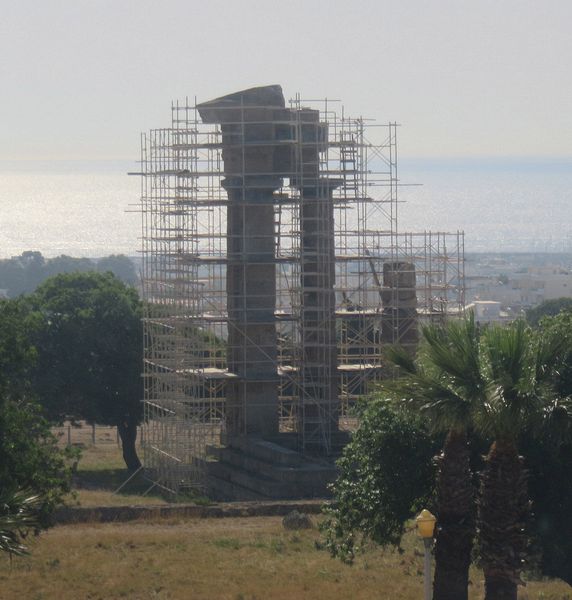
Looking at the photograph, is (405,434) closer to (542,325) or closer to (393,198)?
(542,325)

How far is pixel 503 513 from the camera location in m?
24.2

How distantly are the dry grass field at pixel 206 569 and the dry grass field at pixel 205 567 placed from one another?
2 centimetres

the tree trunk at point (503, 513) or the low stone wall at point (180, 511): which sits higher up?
the tree trunk at point (503, 513)

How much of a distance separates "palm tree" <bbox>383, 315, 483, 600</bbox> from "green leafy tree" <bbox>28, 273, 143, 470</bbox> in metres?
33.4

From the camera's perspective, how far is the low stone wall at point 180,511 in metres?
41.3

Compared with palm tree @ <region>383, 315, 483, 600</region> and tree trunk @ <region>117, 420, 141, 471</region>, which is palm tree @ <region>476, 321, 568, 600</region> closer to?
palm tree @ <region>383, 315, 483, 600</region>

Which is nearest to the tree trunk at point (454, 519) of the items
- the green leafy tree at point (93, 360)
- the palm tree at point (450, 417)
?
the palm tree at point (450, 417)

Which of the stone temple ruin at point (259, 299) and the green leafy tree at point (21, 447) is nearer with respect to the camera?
the green leafy tree at point (21, 447)

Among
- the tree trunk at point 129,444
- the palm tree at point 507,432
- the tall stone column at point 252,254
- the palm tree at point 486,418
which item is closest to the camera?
the palm tree at point 507,432

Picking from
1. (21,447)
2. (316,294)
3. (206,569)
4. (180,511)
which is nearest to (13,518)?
(21,447)

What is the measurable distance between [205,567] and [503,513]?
11.7 meters

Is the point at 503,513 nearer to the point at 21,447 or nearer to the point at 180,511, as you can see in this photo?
the point at 21,447

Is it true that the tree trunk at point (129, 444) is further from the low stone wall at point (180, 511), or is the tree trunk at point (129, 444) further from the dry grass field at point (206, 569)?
the dry grass field at point (206, 569)

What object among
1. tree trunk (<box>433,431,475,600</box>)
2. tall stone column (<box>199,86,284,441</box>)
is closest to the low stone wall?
tall stone column (<box>199,86,284,441</box>)
